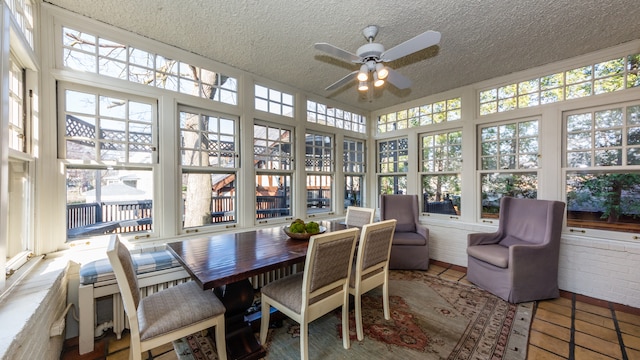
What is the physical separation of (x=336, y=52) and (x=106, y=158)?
2346 millimetres

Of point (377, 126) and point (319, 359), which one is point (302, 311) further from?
point (377, 126)

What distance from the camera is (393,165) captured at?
4641 mm

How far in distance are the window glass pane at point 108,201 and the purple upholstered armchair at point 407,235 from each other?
10.1ft

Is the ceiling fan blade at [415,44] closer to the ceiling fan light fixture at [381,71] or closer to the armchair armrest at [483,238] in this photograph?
the ceiling fan light fixture at [381,71]

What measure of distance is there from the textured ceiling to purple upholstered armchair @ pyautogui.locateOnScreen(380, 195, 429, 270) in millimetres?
1993

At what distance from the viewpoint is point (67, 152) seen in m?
2.17

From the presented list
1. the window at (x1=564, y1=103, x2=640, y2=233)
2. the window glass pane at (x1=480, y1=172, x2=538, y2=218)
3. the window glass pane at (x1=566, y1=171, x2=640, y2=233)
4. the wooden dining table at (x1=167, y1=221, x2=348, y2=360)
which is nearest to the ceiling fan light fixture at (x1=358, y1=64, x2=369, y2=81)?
the wooden dining table at (x1=167, y1=221, x2=348, y2=360)

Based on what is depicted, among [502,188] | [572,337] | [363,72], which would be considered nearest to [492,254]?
[572,337]

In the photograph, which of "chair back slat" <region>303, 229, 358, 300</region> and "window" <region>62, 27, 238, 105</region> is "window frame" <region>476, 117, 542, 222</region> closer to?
"chair back slat" <region>303, 229, 358, 300</region>

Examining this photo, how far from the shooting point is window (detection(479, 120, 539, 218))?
3239mm

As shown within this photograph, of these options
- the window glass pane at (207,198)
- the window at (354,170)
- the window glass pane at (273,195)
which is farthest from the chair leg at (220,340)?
the window at (354,170)

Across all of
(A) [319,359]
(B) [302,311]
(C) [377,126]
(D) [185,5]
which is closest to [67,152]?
(D) [185,5]

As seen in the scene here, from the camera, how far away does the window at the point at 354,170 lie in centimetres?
462

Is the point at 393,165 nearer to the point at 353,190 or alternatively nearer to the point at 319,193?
the point at 353,190
